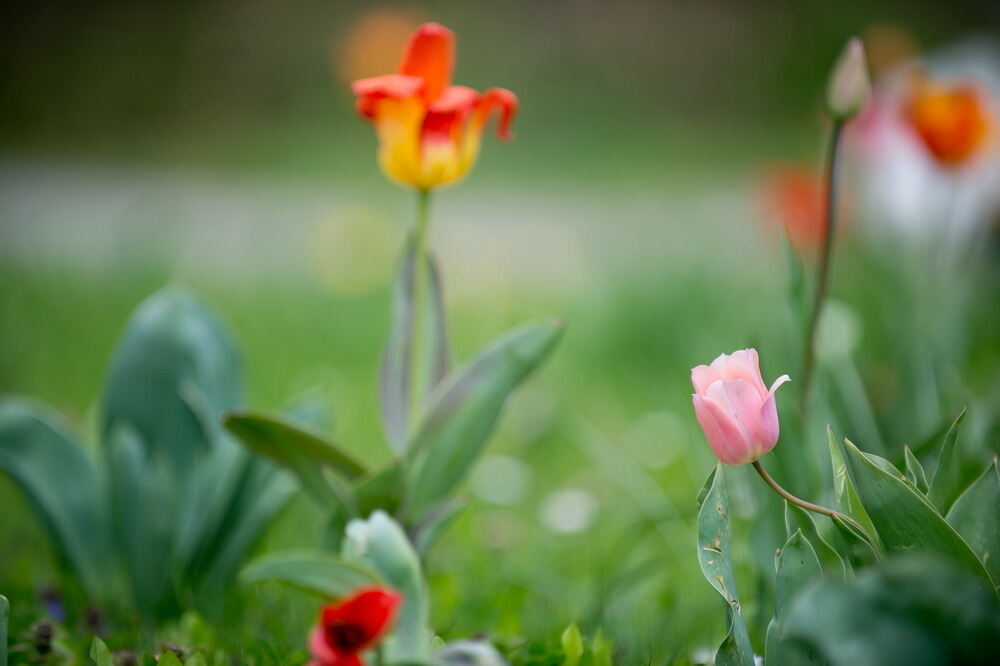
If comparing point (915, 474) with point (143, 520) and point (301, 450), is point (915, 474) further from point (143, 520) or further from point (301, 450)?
point (143, 520)

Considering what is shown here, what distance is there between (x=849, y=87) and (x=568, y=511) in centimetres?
97

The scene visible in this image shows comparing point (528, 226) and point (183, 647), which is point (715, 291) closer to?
point (528, 226)

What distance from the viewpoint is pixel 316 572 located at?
0.90 metres

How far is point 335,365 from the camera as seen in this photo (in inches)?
104

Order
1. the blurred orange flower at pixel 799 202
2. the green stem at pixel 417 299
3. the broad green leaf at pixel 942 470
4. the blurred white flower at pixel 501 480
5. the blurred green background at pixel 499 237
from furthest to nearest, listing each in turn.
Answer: the blurred orange flower at pixel 799 202, the blurred white flower at pixel 501 480, the blurred green background at pixel 499 237, the green stem at pixel 417 299, the broad green leaf at pixel 942 470

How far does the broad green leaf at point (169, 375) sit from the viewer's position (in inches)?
54.9

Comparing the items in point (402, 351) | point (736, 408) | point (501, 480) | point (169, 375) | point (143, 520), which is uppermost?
point (736, 408)

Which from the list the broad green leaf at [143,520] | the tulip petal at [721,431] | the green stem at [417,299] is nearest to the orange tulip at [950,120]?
the green stem at [417,299]

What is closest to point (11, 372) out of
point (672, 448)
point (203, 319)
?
point (203, 319)

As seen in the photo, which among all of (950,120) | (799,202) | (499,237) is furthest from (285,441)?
(499,237)

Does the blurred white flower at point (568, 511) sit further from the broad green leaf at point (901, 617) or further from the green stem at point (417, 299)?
the broad green leaf at point (901, 617)

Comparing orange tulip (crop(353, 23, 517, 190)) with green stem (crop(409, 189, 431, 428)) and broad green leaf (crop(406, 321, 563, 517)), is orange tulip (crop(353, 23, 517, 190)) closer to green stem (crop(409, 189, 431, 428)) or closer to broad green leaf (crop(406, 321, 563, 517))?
green stem (crop(409, 189, 431, 428))

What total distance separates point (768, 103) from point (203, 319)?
4.78 metres

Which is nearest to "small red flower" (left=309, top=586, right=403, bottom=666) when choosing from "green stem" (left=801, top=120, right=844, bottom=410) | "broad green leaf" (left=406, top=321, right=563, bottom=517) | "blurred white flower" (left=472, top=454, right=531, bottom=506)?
"broad green leaf" (left=406, top=321, right=563, bottom=517)
